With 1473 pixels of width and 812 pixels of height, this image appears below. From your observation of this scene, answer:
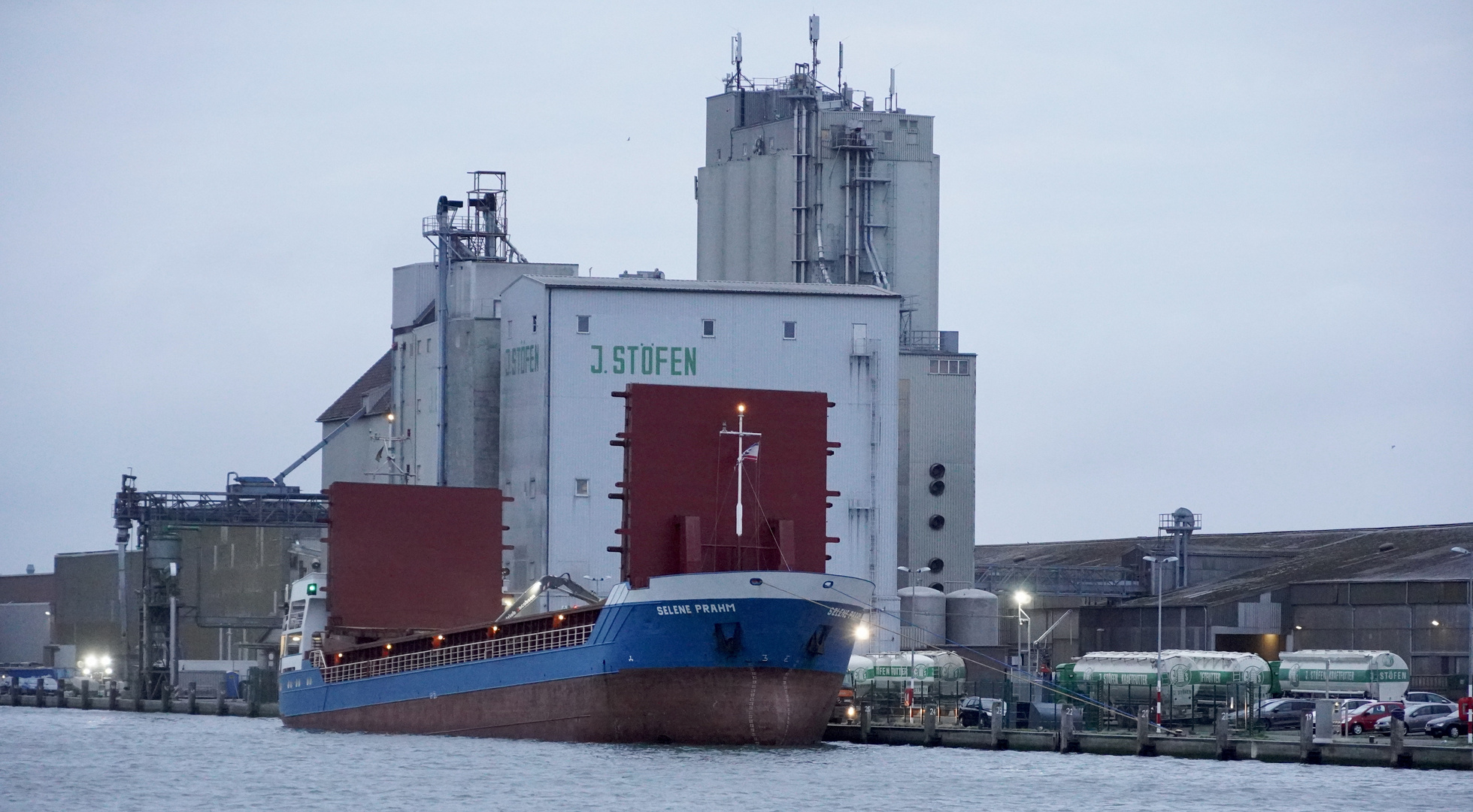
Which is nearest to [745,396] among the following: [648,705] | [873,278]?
[648,705]

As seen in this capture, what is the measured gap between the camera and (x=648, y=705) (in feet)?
165

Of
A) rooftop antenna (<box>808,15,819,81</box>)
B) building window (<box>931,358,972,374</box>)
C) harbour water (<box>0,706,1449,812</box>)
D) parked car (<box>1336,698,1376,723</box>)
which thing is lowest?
harbour water (<box>0,706,1449,812</box>)

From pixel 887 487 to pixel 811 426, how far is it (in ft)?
88.1

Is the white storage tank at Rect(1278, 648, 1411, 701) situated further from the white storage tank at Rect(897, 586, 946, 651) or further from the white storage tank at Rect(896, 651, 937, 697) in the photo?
the white storage tank at Rect(897, 586, 946, 651)

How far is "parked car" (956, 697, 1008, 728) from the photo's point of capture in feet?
183

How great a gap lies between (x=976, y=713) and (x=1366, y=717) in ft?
32.5

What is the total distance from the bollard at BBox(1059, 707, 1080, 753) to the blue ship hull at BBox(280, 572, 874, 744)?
5.34 m

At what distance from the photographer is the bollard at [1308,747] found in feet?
149

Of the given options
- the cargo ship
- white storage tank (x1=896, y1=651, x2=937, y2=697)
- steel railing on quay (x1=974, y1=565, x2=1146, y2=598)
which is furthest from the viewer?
steel railing on quay (x1=974, y1=565, x2=1146, y2=598)

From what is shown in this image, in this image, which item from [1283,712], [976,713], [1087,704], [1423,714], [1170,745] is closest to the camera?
[1170,745]

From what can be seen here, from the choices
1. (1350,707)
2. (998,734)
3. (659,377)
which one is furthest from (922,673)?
(659,377)

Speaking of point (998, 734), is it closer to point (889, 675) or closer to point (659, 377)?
point (889, 675)

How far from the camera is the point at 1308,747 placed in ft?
149

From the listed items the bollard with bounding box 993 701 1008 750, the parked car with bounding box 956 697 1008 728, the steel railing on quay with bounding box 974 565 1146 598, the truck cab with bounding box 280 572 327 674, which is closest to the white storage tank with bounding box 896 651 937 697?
the parked car with bounding box 956 697 1008 728
